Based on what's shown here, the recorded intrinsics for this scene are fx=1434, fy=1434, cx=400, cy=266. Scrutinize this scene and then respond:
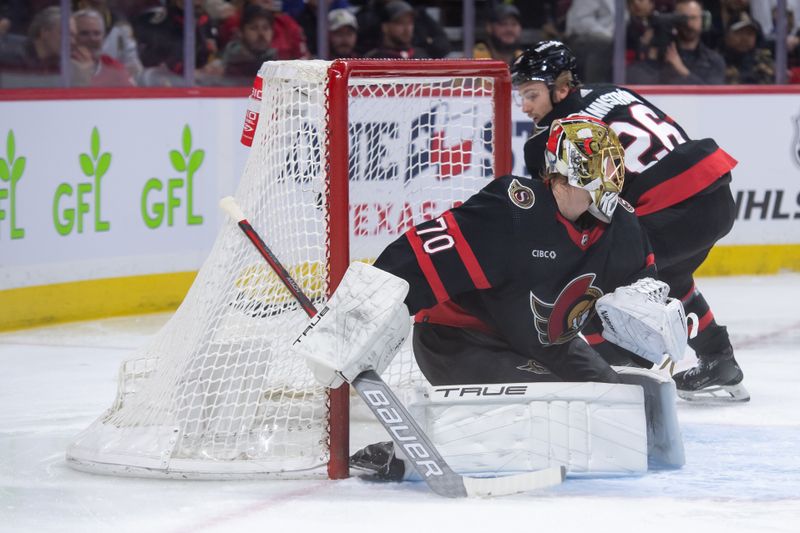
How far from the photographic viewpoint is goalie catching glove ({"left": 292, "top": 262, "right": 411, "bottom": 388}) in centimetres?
263

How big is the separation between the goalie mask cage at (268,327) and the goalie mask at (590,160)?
0.36 meters

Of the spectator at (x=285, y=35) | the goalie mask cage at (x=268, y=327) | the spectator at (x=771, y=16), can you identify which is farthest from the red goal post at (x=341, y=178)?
the spectator at (x=771, y=16)

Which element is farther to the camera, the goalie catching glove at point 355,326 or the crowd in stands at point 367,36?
the crowd in stands at point 367,36

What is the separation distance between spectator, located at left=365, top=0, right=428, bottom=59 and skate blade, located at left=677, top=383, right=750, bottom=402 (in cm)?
269

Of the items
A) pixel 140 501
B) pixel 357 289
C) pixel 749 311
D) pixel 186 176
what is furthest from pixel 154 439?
pixel 749 311

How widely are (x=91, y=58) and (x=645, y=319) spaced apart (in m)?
3.03

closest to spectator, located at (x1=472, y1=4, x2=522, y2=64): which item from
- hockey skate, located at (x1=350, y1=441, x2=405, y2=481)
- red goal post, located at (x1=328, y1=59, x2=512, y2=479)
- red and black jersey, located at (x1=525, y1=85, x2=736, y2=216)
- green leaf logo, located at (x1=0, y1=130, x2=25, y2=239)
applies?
green leaf logo, located at (x1=0, y1=130, x2=25, y2=239)

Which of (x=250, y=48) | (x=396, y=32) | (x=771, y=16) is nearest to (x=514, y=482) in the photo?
(x=250, y=48)

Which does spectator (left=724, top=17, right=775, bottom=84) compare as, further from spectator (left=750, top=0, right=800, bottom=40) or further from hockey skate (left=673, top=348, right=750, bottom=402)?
hockey skate (left=673, top=348, right=750, bottom=402)

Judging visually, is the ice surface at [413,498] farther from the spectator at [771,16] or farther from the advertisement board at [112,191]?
the spectator at [771,16]

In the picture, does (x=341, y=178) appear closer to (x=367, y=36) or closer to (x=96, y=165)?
(x=96, y=165)

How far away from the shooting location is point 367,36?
611cm

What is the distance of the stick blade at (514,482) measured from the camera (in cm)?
272

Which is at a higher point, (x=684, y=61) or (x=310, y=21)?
(x=310, y=21)
